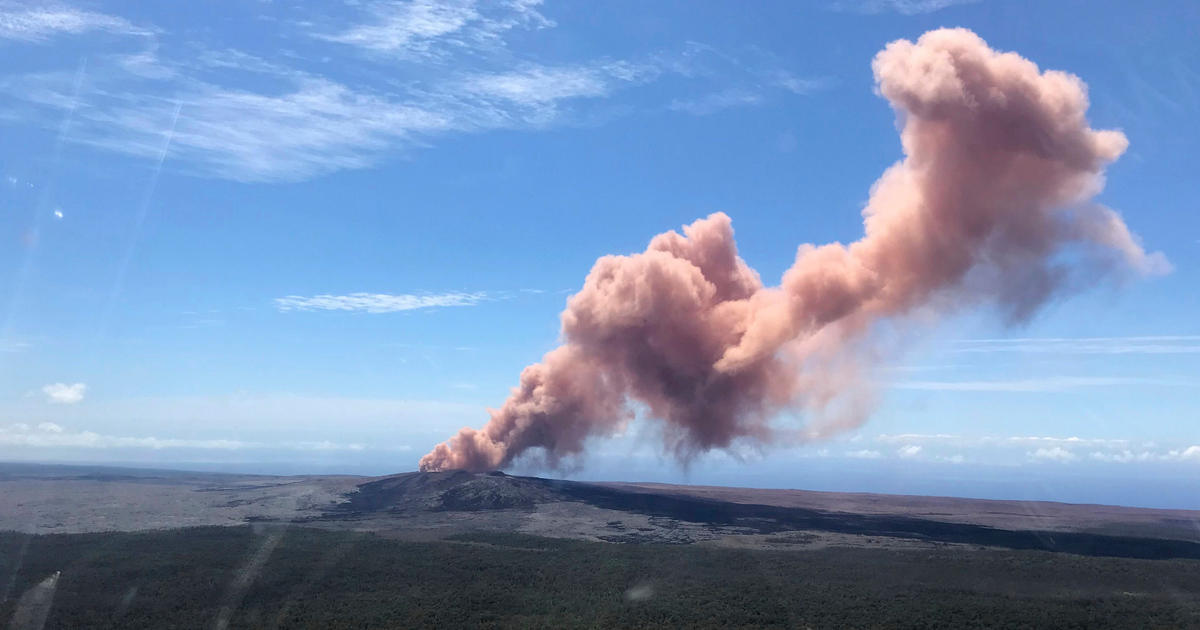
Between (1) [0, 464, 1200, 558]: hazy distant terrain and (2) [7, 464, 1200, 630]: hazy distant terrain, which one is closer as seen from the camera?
(2) [7, 464, 1200, 630]: hazy distant terrain

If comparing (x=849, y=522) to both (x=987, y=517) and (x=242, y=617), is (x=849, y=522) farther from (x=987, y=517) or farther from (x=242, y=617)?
(x=242, y=617)

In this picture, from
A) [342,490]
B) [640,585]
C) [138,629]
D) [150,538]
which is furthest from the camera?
[342,490]

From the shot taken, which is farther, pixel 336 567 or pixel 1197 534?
pixel 1197 534

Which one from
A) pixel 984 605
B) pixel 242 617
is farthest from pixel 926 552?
pixel 242 617

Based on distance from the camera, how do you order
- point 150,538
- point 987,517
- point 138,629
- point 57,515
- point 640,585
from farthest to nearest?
point 987,517, point 57,515, point 150,538, point 640,585, point 138,629

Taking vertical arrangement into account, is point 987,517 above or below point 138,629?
above

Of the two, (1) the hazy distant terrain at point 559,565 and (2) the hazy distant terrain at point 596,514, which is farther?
(2) the hazy distant terrain at point 596,514

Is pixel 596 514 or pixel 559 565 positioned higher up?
pixel 596 514

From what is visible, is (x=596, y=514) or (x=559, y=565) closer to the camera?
(x=559, y=565)
